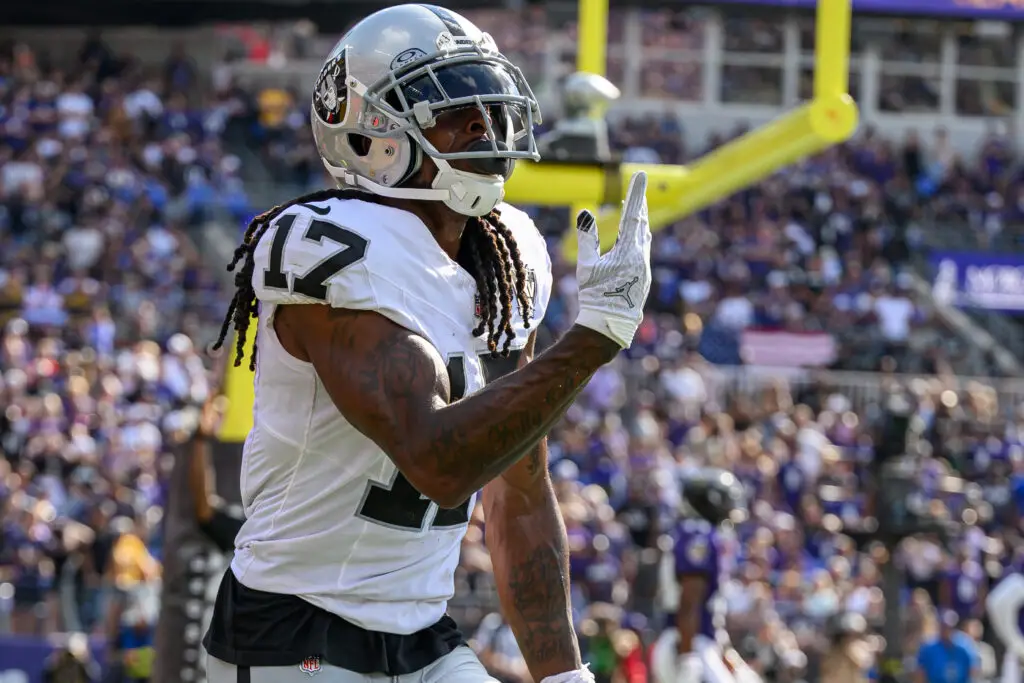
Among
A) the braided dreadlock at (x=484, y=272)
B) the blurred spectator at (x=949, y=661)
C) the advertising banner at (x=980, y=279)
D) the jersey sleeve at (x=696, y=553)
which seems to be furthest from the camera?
the advertising banner at (x=980, y=279)

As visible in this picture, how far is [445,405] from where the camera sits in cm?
260

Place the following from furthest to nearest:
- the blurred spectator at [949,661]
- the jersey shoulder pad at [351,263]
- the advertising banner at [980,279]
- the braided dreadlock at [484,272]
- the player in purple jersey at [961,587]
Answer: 1. the advertising banner at [980,279]
2. the player in purple jersey at [961,587]
3. the blurred spectator at [949,661]
4. the braided dreadlock at [484,272]
5. the jersey shoulder pad at [351,263]

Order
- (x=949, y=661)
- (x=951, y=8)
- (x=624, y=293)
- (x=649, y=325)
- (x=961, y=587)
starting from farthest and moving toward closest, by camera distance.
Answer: (x=951, y=8)
(x=649, y=325)
(x=961, y=587)
(x=949, y=661)
(x=624, y=293)

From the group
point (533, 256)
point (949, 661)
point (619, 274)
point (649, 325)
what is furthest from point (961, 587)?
point (619, 274)

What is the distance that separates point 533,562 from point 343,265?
0.73 m

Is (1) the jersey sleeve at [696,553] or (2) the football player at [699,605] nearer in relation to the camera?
(2) the football player at [699,605]

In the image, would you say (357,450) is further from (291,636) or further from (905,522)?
(905,522)

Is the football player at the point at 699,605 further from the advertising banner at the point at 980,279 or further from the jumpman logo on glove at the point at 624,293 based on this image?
the advertising banner at the point at 980,279

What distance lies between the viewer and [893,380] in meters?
15.1

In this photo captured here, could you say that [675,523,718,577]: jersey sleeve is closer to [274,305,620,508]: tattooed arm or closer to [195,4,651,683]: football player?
[195,4,651,683]: football player

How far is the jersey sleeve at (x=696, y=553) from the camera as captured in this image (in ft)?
27.1

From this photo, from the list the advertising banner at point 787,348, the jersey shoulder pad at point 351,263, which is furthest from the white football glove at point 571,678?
the advertising banner at point 787,348

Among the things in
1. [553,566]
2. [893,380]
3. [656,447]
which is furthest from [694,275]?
[553,566]

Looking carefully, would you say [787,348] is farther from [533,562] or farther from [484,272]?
[484,272]
